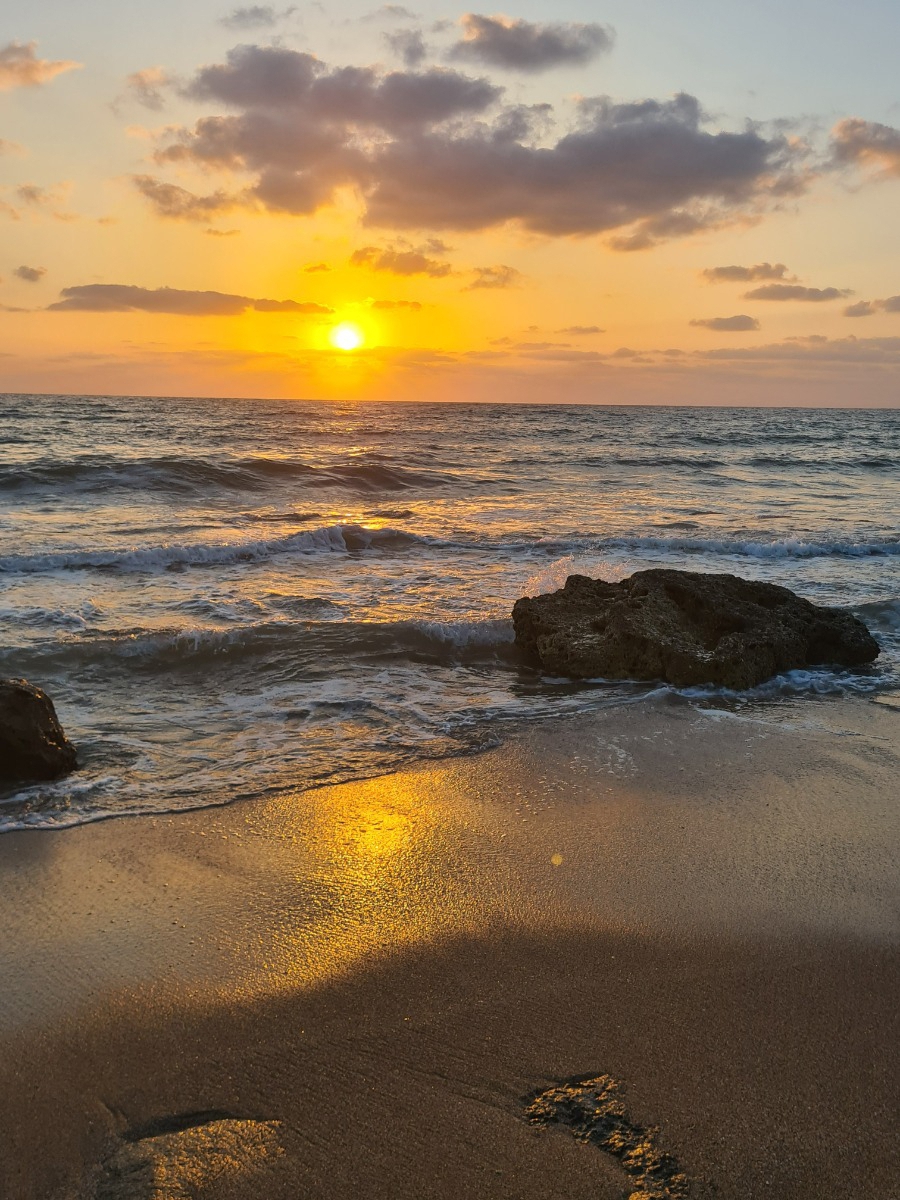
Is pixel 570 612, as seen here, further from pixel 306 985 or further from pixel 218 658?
pixel 306 985

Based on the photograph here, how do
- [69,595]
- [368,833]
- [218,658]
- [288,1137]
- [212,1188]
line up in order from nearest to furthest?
[212,1188] < [288,1137] < [368,833] < [218,658] < [69,595]

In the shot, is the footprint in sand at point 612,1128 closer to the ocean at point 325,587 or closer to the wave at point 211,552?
the ocean at point 325,587

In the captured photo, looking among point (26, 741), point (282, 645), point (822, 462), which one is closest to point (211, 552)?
point (282, 645)

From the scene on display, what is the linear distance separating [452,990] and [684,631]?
15.7 ft

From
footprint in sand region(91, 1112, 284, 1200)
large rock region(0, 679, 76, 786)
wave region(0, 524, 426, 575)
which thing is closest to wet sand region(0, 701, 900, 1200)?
footprint in sand region(91, 1112, 284, 1200)

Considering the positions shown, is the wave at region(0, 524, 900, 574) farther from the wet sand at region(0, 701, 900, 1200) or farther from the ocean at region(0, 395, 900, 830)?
the wet sand at region(0, 701, 900, 1200)

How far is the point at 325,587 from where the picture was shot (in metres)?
10.5

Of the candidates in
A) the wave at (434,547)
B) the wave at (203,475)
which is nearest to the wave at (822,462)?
the wave at (203,475)

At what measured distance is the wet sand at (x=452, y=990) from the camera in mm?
2459

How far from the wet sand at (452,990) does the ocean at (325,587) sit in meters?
0.88

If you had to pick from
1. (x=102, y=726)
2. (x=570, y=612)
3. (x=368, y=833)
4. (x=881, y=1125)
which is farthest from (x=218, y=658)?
(x=881, y=1125)

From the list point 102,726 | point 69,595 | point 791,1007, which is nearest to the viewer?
point 791,1007

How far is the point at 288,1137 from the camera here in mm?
2518

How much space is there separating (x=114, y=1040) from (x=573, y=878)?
1962 mm
